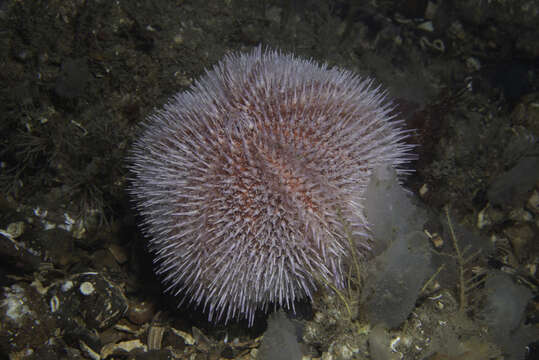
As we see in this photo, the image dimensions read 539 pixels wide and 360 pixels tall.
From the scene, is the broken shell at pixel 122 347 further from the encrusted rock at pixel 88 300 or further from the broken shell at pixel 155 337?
the encrusted rock at pixel 88 300

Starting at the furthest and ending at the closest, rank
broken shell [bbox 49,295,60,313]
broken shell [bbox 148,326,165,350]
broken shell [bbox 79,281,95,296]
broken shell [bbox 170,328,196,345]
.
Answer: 1. broken shell [bbox 170,328,196,345]
2. broken shell [bbox 148,326,165,350]
3. broken shell [bbox 79,281,95,296]
4. broken shell [bbox 49,295,60,313]

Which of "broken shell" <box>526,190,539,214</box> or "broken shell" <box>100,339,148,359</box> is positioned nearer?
"broken shell" <box>100,339,148,359</box>

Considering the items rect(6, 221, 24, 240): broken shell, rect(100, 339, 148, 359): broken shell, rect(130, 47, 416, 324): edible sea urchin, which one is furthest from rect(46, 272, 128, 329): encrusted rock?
rect(130, 47, 416, 324): edible sea urchin

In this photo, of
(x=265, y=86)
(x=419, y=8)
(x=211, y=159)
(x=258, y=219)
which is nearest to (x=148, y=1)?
(x=265, y=86)

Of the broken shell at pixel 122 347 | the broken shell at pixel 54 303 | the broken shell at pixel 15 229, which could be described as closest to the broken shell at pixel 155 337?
the broken shell at pixel 122 347

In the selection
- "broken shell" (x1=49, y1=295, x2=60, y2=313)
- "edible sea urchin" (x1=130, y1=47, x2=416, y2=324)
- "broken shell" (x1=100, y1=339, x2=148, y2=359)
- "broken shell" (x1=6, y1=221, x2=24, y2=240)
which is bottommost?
"broken shell" (x1=100, y1=339, x2=148, y2=359)

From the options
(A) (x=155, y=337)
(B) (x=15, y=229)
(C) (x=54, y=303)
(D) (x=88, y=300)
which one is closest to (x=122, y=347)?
(A) (x=155, y=337)

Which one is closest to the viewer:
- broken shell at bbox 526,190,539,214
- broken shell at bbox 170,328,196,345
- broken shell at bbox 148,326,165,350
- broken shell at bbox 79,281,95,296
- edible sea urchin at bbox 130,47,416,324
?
edible sea urchin at bbox 130,47,416,324

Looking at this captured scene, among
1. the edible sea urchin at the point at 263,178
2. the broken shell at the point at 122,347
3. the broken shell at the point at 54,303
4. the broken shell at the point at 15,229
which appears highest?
the edible sea urchin at the point at 263,178

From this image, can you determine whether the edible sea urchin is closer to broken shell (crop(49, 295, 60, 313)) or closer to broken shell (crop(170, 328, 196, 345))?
broken shell (crop(170, 328, 196, 345))
